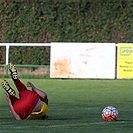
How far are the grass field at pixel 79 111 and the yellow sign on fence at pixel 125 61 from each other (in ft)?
15.3

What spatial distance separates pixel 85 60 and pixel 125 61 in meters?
1.55

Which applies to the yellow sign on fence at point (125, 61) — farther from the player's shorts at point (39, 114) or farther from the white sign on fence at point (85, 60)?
the player's shorts at point (39, 114)

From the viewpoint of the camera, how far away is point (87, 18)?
32469 millimetres

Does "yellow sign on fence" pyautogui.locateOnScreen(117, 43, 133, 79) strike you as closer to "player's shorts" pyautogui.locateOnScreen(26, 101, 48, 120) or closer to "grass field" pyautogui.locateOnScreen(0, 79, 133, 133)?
"grass field" pyautogui.locateOnScreen(0, 79, 133, 133)

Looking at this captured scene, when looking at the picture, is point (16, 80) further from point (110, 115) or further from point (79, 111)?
point (79, 111)

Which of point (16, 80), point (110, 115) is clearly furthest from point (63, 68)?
point (110, 115)

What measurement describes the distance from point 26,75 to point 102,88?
314 inches

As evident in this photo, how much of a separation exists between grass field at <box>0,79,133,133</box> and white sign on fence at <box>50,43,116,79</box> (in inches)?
181

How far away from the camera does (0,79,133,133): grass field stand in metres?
11.0

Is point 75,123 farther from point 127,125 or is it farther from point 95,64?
point 95,64

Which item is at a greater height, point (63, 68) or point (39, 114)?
point (63, 68)

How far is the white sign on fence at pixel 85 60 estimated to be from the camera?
28.4 m

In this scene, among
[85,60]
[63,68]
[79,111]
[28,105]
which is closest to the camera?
[28,105]

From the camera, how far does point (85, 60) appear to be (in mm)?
28438
